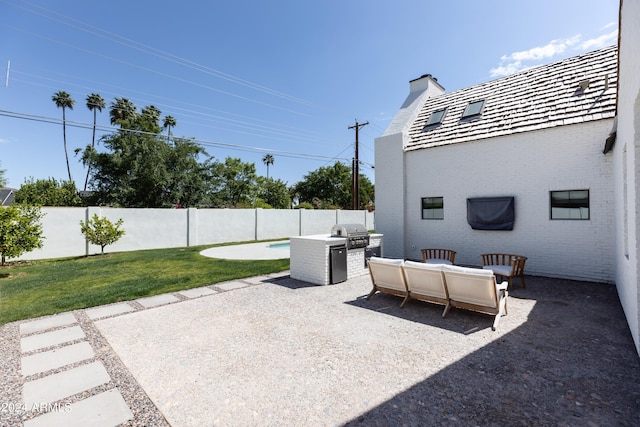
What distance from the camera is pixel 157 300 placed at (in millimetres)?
6250

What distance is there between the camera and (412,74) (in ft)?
44.5

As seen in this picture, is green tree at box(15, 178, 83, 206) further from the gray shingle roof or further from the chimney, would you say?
the gray shingle roof

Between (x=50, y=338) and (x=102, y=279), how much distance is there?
448 centimetres

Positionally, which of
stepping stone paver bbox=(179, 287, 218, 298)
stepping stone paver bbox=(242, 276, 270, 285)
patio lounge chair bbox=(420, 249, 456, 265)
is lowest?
stepping stone paver bbox=(179, 287, 218, 298)

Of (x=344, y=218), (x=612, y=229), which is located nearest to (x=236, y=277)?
(x=612, y=229)

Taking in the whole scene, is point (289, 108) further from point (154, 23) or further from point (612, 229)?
point (612, 229)

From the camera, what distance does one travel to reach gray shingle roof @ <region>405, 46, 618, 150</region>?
7.98 m

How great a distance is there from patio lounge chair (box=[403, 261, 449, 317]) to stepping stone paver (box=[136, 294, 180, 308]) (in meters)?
5.18

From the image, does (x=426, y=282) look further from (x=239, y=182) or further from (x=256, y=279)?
(x=239, y=182)

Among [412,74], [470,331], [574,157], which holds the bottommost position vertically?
[470,331]

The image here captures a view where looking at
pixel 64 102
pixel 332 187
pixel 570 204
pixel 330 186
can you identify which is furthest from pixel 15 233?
pixel 64 102

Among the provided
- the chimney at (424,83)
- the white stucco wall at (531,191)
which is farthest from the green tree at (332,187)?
the white stucco wall at (531,191)

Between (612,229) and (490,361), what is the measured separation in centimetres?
683

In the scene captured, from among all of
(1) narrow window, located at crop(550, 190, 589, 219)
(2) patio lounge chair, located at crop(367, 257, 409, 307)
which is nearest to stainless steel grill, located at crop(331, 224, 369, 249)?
(2) patio lounge chair, located at crop(367, 257, 409, 307)
